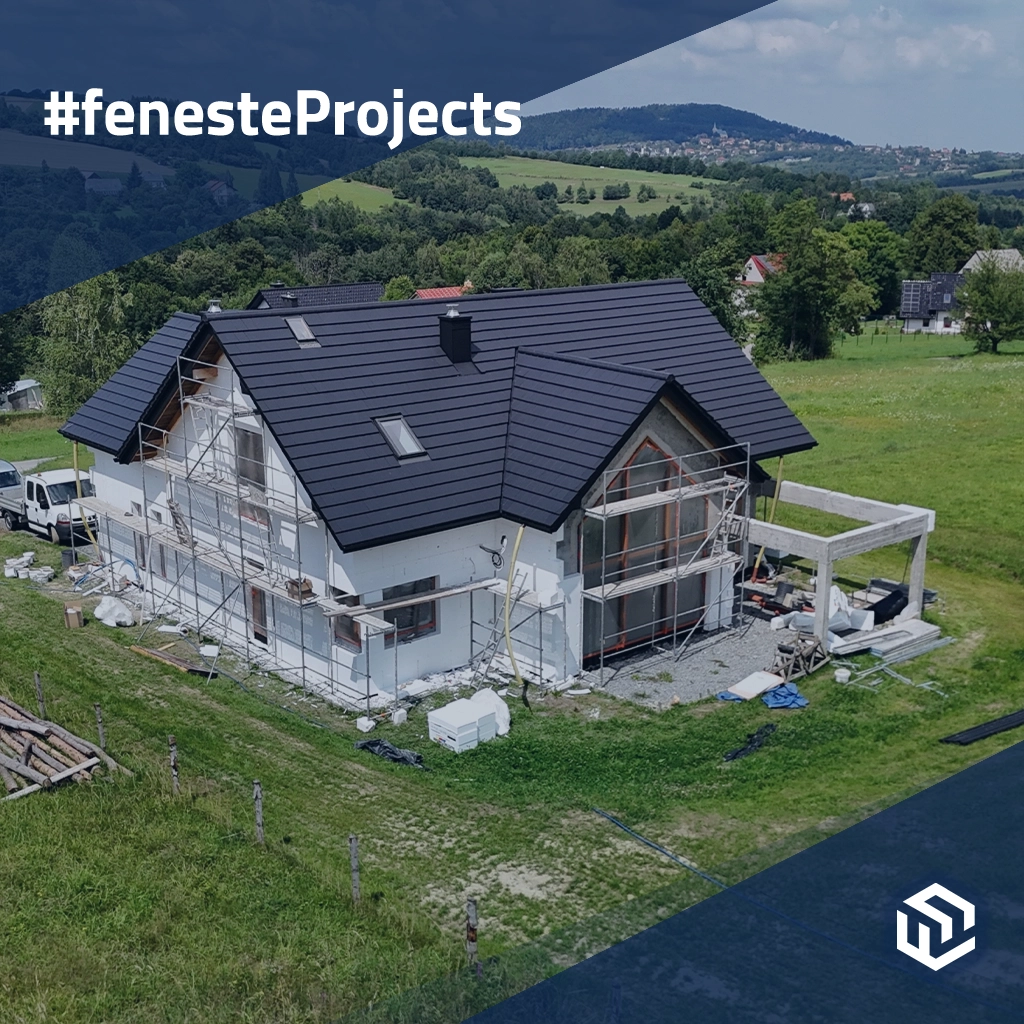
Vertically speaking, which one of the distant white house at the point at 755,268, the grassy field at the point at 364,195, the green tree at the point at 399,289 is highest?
the grassy field at the point at 364,195

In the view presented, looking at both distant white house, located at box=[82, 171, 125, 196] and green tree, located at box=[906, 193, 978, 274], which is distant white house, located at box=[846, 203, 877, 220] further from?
distant white house, located at box=[82, 171, 125, 196]

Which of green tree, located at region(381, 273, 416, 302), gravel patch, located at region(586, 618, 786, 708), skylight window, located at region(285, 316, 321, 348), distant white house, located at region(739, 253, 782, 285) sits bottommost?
gravel patch, located at region(586, 618, 786, 708)

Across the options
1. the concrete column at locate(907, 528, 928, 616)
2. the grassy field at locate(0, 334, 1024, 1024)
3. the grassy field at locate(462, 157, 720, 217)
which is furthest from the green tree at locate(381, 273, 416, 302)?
the concrete column at locate(907, 528, 928, 616)

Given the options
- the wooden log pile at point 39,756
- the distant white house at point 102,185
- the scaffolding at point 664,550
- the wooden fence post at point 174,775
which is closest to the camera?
the distant white house at point 102,185

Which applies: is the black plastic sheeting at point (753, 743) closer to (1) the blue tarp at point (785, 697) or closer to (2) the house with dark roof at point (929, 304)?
(1) the blue tarp at point (785, 697)

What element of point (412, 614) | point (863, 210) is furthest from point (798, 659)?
point (863, 210)

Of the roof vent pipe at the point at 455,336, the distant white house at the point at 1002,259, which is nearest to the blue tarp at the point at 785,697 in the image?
the roof vent pipe at the point at 455,336
